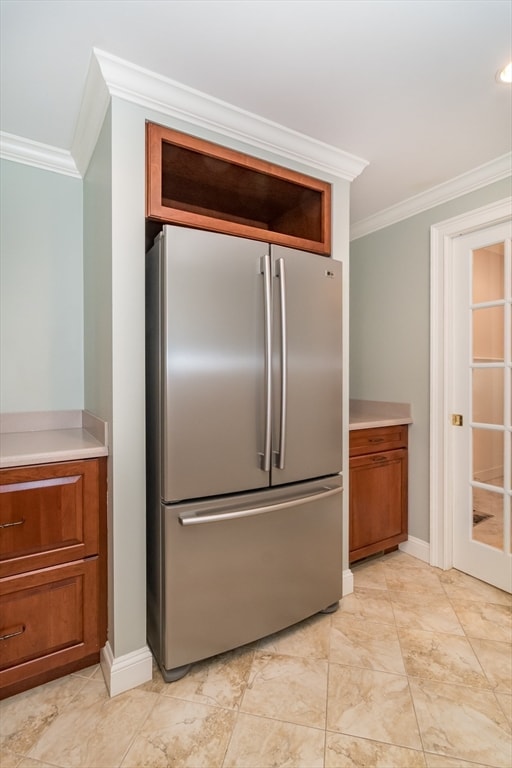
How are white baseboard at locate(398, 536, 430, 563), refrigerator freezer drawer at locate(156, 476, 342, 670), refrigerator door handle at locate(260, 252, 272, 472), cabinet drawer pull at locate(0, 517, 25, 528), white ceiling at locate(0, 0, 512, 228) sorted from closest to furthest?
white ceiling at locate(0, 0, 512, 228), cabinet drawer pull at locate(0, 517, 25, 528), refrigerator freezer drawer at locate(156, 476, 342, 670), refrigerator door handle at locate(260, 252, 272, 472), white baseboard at locate(398, 536, 430, 563)

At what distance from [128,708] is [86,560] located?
547 mm

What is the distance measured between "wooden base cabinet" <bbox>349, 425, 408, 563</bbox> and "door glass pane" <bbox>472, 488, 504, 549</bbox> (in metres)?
0.43

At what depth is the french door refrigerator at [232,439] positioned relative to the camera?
146cm

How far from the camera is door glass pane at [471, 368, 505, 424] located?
2.18 m

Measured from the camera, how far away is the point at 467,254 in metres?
2.31

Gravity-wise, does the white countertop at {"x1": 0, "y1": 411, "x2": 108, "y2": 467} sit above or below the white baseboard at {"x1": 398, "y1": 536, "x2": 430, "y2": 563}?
above

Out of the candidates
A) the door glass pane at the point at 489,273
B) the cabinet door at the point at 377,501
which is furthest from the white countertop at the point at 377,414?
the door glass pane at the point at 489,273

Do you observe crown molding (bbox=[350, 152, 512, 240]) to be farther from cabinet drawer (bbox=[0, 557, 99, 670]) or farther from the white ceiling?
cabinet drawer (bbox=[0, 557, 99, 670])

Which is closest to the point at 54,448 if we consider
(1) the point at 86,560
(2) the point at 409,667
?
(1) the point at 86,560

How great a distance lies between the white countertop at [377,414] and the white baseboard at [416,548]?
2.64ft

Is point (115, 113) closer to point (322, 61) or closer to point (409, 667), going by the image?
point (322, 61)

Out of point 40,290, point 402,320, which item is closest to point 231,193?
point 40,290

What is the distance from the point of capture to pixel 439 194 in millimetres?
2365

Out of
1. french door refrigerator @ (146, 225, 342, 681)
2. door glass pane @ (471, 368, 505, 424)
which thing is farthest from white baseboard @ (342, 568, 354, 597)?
door glass pane @ (471, 368, 505, 424)
